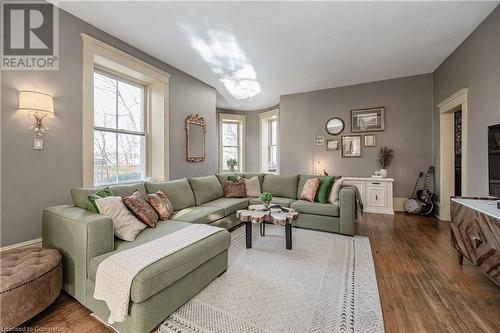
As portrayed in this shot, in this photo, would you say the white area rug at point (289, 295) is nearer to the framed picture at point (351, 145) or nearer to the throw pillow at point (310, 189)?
the throw pillow at point (310, 189)

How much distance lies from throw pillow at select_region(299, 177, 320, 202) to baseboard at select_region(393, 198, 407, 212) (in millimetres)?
2274

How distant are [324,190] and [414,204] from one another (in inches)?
89.4

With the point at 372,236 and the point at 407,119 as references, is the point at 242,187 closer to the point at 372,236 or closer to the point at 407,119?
the point at 372,236

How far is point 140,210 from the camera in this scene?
2.20 m

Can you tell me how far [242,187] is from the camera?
4191mm

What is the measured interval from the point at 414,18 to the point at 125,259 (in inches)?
156

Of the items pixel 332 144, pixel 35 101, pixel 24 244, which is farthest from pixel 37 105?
pixel 332 144

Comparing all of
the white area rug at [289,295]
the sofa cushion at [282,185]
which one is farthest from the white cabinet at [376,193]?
the white area rug at [289,295]

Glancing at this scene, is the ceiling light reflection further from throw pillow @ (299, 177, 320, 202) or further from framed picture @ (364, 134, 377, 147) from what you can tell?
framed picture @ (364, 134, 377, 147)

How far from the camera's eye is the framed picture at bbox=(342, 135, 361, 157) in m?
5.00

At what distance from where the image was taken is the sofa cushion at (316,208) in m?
3.29

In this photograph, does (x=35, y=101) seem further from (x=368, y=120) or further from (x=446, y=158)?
(x=446, y=158)

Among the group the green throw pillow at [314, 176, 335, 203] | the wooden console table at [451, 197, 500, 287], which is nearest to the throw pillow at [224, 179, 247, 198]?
the green throw pillow at [314, 176, 335, 203]

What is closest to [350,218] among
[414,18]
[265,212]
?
[265,212]
